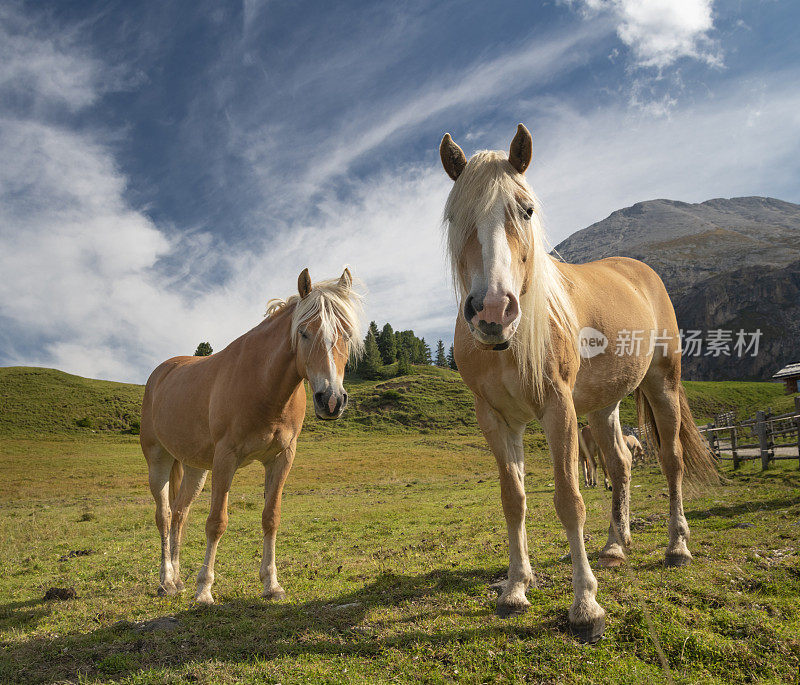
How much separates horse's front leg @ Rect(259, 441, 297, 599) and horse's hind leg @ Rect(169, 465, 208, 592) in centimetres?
147

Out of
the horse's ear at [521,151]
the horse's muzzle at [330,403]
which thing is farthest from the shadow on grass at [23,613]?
the horse's ear at [521,151]

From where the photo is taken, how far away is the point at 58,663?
352 cm

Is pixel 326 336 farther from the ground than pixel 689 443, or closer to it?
farther from the ground

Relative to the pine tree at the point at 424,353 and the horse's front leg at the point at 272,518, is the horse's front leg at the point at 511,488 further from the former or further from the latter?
the pine tree at the point at 424,353

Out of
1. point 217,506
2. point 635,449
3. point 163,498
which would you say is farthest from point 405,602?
point 635,449

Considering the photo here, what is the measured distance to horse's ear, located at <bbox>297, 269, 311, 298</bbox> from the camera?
17.6ft

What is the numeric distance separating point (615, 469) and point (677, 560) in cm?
106

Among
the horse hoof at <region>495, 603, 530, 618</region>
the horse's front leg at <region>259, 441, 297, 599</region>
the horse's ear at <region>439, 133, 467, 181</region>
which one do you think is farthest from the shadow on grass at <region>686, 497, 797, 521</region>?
the horse's ear at <region>439, 133, 467, 181</region>

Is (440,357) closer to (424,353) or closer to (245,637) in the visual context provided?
(424,353)

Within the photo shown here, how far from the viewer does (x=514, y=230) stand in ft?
10.5

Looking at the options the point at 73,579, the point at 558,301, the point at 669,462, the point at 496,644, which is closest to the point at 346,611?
the point at 496,644

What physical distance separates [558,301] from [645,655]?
2485 millimetres

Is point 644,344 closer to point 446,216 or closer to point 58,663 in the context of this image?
point 446,216

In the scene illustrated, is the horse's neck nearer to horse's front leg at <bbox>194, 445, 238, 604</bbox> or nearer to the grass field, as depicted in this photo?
horse's front leg at <bbox>194, 445, 238, 604</bbox>
